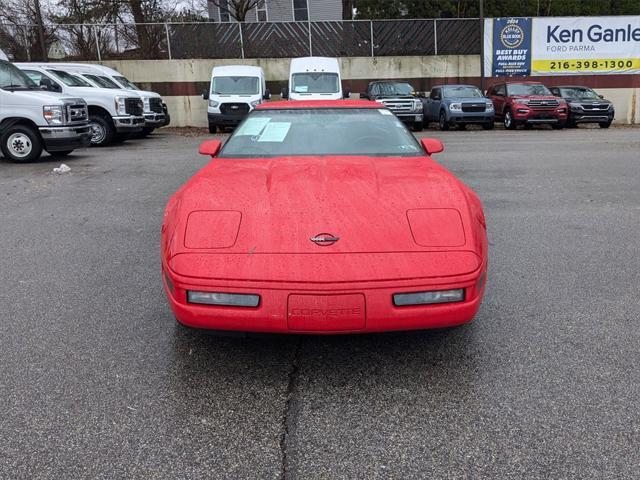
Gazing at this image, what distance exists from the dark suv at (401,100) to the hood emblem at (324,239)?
Answer: 17207 millimetres

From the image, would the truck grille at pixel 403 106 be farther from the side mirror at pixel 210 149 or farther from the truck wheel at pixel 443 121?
the side mirror at pixel 210 149

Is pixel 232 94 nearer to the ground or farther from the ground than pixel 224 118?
farther from the ground

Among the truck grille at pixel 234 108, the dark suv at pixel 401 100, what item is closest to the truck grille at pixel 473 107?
the dark suv at pixel 401 100

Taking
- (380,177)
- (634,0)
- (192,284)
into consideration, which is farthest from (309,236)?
(634,0)

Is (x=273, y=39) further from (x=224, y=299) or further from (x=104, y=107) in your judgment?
(x=224, y=299)

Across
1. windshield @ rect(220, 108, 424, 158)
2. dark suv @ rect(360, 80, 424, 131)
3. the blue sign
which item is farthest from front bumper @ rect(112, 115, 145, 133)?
the blue sign

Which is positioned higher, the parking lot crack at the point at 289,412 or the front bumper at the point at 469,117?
the front bumper at the point at 469,117

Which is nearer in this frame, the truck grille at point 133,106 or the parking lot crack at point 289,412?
the parking lot crack at point 289,412

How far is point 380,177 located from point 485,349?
125 centimetres

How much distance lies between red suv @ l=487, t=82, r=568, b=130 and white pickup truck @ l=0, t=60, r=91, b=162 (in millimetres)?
14793

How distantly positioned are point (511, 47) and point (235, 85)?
12.6m

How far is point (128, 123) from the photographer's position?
16.0 metres

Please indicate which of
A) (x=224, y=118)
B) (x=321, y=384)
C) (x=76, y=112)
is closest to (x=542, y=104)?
(x=224, y=118)

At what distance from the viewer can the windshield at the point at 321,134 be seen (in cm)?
447
